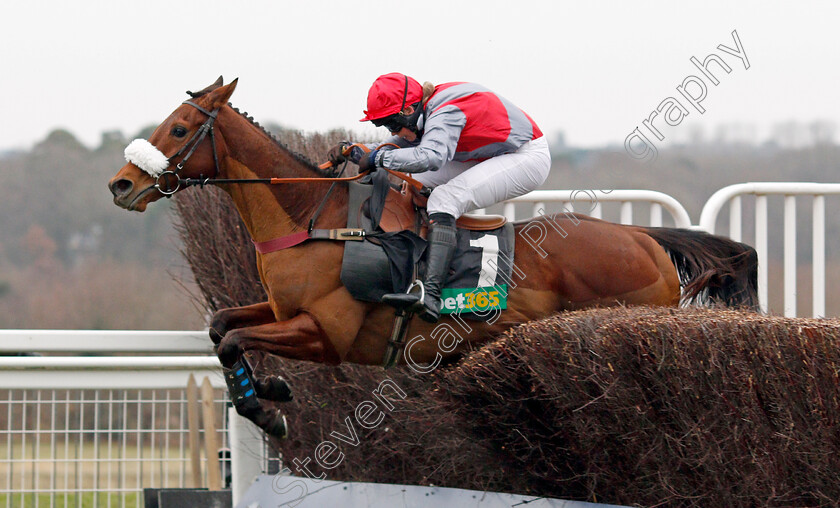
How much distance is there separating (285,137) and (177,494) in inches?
83.2

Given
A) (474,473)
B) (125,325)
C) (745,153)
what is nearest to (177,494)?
(474,473)

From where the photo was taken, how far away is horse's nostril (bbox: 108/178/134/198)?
379 cm

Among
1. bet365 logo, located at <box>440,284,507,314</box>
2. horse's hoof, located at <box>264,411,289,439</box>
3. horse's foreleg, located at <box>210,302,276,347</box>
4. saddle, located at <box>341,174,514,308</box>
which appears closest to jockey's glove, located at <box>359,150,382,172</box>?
saddle, located at <box>341,174,514,308</box>

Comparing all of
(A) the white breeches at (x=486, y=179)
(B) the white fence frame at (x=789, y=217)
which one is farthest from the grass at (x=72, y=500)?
(B) the white fence frame at (x=789, y=217)

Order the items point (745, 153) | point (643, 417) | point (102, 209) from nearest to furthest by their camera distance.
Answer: point (643, 417)
point (745, 153)
point (102, 209)

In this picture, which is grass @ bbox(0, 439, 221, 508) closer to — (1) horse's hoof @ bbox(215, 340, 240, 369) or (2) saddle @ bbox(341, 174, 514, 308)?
(1) horse's hoof @ bbox(215, 340, 240, 369)

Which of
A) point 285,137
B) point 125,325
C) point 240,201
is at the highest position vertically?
point 285,137

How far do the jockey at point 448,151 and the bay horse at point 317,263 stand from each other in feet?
0.76

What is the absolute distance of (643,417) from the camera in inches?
116

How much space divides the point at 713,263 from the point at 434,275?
1.41m

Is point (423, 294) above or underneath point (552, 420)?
above

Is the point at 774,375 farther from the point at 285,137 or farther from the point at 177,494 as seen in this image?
the point at 285,137

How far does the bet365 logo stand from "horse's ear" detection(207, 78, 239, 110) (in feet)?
3.89

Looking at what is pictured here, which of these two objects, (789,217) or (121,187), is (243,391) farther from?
(789,217)
